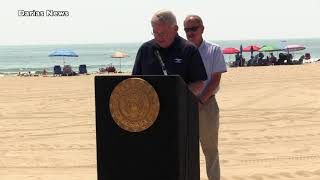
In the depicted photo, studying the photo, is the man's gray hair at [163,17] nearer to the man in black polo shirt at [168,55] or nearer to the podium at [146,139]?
the man in black polo shirt at [168,55]

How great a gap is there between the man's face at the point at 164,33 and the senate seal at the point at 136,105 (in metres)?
0.71

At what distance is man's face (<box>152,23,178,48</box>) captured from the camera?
12.0ft

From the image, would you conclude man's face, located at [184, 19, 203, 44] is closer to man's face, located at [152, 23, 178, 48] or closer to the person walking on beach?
the person walking on beach

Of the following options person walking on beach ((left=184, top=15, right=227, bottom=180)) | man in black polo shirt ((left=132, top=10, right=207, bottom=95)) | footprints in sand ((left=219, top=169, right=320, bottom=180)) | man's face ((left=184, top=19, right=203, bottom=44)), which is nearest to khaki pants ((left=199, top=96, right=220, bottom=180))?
person walking on beach ((left=184, top=15, right=227, bottom=180))

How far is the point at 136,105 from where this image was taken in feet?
9.87

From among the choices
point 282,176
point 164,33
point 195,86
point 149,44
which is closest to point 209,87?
point 195,86

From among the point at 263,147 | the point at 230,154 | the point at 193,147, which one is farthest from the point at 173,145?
the point at 263,147

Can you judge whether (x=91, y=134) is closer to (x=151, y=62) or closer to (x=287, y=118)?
(x=287, y=118)

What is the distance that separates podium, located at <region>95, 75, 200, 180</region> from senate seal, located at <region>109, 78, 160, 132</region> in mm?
11

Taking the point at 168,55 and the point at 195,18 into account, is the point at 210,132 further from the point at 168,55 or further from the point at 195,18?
the point at 168,55

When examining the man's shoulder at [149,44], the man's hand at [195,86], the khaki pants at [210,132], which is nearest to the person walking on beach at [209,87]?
the khaki pants at [210,132]

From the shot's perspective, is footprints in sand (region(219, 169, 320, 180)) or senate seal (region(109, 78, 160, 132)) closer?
senate seal (region(109, 78, 160, 132))

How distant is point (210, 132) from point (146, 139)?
2.00 m

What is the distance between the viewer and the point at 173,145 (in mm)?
3025
